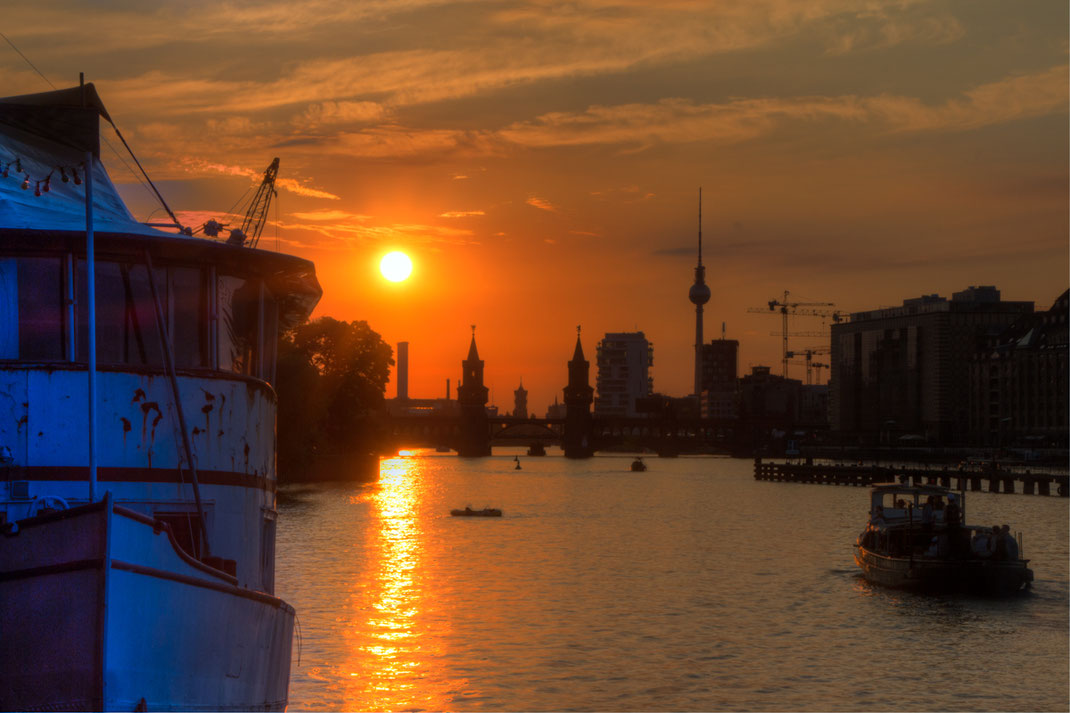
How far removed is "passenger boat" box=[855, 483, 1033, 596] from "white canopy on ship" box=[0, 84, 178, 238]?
45841mm

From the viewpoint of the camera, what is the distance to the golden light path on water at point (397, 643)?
33.4m

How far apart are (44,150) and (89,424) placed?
4.02m

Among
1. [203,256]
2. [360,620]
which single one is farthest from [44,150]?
[360,620]

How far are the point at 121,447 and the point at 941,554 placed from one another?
47290mm

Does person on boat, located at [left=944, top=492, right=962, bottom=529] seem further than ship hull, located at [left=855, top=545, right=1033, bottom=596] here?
Yes

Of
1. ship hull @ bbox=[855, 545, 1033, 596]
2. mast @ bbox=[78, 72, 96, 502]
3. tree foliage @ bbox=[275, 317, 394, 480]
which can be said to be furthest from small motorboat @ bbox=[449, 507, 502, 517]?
mast @ bbox=[78, 72, 96, 502]

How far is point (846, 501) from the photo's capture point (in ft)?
452

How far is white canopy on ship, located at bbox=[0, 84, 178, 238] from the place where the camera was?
1612 centimetres

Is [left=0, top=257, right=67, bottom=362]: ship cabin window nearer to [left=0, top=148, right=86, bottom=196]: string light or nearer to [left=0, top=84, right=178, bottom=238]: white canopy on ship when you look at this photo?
[left=0, top=84, right=178, bottom=238]: white canopy on ship

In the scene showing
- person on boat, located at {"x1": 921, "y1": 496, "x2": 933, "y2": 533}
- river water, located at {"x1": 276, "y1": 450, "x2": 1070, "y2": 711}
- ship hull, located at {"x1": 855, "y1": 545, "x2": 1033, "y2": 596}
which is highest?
person on boat, located at {"x1": 921, "y1": 496, "x2": 933, "y2": 533}

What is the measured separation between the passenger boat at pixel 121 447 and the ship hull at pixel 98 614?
0.02m

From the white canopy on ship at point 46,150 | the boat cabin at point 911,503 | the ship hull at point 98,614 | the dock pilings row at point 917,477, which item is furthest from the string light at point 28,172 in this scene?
the dock pilings row at point 917,477

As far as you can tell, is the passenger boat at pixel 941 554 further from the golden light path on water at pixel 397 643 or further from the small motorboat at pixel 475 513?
the small motorboat at pixel 475 513

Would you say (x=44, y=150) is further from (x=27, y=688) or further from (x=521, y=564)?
(x=521, y=564)
